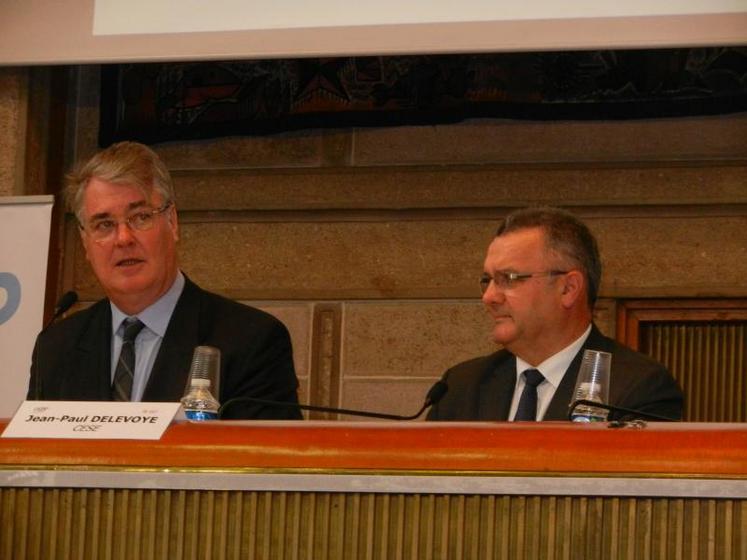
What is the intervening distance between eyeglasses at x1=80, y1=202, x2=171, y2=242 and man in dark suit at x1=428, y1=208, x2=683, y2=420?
70 centimetres

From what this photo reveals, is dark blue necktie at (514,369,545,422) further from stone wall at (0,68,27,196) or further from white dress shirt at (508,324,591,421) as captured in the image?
stone wall at (0,68,27,196)

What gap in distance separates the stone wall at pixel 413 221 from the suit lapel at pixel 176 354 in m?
2.20

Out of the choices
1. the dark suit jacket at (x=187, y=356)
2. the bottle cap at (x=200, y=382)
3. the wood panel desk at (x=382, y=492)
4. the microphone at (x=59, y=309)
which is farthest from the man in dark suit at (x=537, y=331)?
the wood panel desk at (x=382, y=492)

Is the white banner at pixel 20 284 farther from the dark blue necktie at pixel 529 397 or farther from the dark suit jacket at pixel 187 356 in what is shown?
the dark blue necktie at pixel 529 397

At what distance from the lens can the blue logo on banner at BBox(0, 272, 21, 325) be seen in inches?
173

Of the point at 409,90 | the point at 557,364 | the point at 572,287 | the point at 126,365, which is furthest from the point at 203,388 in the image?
the point at 409,90

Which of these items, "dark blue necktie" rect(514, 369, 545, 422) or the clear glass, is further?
"dark blue necktie" rect(514, 369, 545, 422)

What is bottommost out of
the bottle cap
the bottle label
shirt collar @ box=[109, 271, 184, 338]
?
the bottle label

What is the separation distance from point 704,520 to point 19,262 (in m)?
3.22

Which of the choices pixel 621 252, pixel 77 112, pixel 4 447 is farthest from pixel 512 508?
pixel 77 112

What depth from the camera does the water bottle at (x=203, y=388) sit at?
204cm

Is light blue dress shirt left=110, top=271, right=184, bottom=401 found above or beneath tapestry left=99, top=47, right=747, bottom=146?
beneath

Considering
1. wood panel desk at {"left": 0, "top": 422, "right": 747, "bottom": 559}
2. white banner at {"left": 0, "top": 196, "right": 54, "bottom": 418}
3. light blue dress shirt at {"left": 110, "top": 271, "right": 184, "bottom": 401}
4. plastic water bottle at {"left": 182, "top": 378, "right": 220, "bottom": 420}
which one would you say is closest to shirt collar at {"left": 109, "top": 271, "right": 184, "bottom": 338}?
light blue dress shirt at {"left": 110, "top": 271, "right": 184, "bottom": 401}

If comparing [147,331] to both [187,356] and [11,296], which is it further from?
[11,296]
